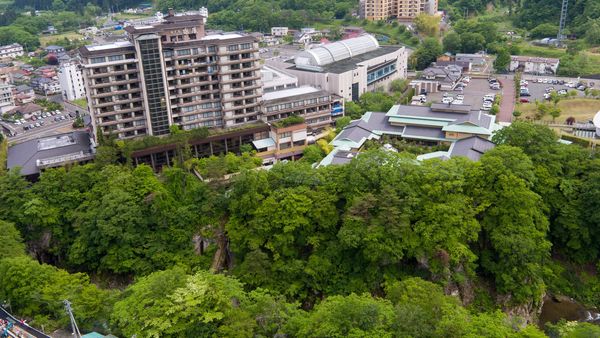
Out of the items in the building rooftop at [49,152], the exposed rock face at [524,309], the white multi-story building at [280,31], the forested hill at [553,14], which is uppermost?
the forested hill at [553,14]

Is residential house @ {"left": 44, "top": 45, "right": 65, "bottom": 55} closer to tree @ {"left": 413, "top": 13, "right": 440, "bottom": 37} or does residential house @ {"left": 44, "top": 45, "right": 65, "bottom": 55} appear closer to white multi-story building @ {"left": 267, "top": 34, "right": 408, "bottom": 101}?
white multi-story building @ {"left": 267, "top": 34, "right": 408, "bottom": 101}

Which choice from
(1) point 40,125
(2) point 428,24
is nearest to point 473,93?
(2) point 428,24

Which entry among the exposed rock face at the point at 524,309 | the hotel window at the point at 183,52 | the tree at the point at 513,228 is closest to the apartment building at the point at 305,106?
the hotel window at the point at 183,52

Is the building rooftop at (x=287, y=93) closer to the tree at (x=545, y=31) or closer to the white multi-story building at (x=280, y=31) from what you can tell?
the tree at (x=545, y=31)

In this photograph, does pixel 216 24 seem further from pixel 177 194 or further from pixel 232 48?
pixel 177 194

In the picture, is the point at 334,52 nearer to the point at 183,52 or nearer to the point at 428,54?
the point at 428,54

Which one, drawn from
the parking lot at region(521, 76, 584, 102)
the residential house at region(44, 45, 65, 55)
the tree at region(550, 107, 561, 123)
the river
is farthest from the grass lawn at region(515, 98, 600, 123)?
the residential house at region(44, 45, 65, 55)
